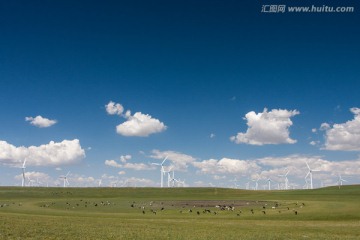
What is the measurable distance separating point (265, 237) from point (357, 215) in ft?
136

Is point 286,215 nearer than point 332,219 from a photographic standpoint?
No

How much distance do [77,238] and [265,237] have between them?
19916mm

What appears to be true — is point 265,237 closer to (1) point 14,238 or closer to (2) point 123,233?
(2) point 123,233

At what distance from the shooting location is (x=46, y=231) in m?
41.3

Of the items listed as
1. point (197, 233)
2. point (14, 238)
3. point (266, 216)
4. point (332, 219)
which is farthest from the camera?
point (266, 216)

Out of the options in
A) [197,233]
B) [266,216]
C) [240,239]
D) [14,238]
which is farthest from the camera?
[266,216]

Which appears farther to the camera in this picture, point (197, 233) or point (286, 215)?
point (286, 215)

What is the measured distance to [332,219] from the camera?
226 ft

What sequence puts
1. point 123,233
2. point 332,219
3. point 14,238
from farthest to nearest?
point 332,219 < point 123,233 < point 14,238

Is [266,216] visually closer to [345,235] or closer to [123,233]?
[345,235]

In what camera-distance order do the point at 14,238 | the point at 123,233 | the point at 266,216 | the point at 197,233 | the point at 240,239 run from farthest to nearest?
the point at 266,216, the point at 197,233, the point at 123,233, the point at 240,239, the point at 14,238

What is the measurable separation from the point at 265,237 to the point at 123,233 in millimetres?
15802

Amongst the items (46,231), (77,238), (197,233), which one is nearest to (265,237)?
(197,233)

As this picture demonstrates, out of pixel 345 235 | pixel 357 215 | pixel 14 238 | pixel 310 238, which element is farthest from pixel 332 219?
pixel 14 238
